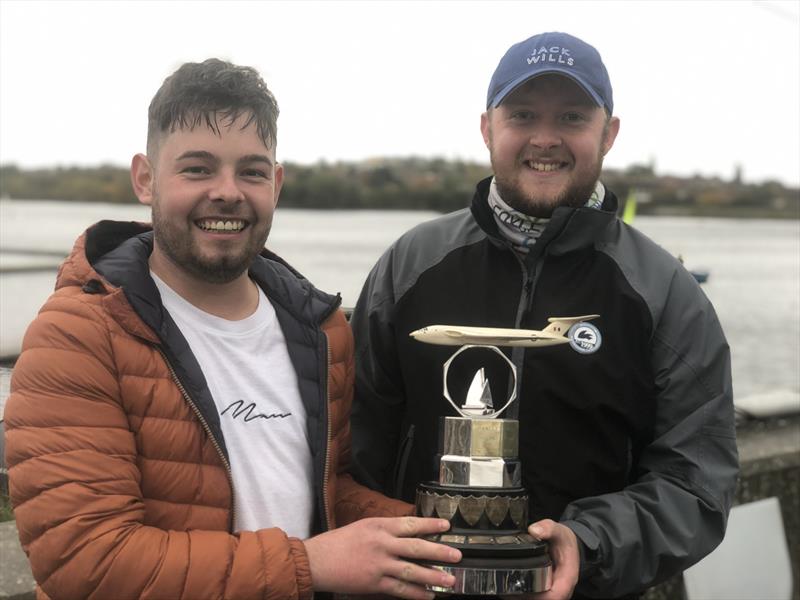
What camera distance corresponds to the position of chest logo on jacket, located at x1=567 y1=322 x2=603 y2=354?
255 centimetres

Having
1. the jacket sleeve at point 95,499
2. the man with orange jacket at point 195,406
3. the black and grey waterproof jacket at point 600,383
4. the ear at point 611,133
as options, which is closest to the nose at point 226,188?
the man with orange jacket at point 195,406

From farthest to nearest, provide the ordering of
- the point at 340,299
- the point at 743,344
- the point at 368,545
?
the point at 743,344 → the point at 340,299 → the point at 368,545

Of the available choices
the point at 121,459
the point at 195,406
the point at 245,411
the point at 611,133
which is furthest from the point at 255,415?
the point at 611,133

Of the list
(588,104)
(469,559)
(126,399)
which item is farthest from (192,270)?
(588,104)

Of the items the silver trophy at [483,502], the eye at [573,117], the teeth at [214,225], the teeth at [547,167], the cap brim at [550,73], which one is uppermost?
the cap brim at [550,73]

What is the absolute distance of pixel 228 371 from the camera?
87.1 inches

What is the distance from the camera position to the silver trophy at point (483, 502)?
202cm

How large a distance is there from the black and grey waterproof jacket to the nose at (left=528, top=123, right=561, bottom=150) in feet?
0.54

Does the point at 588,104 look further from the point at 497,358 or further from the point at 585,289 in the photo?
Answer: the point at 497,358

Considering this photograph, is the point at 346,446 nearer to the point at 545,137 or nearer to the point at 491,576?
the point at 491,576

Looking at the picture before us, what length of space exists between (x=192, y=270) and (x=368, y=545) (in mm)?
669

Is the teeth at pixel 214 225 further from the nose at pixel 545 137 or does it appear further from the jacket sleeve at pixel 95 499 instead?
the nose at pixel 545 137

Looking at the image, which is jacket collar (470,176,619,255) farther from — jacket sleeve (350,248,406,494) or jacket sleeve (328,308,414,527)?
jacket sleeve (328,308,414,527)

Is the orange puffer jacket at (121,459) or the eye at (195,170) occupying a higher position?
the eye at (195,170)
